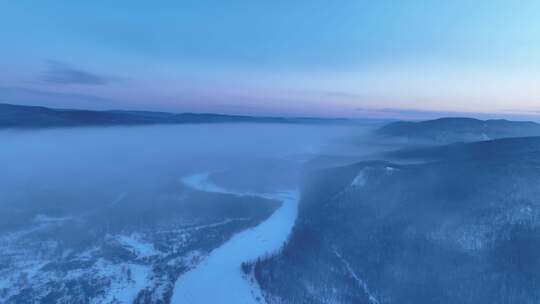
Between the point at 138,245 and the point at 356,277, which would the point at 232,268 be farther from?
the point at 356,277

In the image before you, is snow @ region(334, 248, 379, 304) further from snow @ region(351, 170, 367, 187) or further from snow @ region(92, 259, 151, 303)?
snow @ region(351, 170, 367, 187)

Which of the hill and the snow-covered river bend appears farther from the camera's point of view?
the hill

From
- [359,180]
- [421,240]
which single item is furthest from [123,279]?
[359,180]

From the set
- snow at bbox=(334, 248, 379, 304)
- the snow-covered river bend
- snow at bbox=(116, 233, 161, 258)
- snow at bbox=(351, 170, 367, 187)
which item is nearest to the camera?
the snow-covered river bend

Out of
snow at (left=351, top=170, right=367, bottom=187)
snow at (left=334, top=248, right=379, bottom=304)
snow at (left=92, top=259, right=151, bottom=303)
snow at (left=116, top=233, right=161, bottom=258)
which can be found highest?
snow at (left=351, top=170, right=367, bottom=187)

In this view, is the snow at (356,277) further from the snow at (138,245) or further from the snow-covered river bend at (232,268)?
the snow at (138,245)

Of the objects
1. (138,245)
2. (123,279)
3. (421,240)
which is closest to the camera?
(123,279)

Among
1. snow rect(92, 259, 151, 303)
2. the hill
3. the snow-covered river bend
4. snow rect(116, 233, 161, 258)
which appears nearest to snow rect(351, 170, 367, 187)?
the hill

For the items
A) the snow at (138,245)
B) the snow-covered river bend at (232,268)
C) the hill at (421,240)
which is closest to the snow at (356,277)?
the hill at (421,240)
